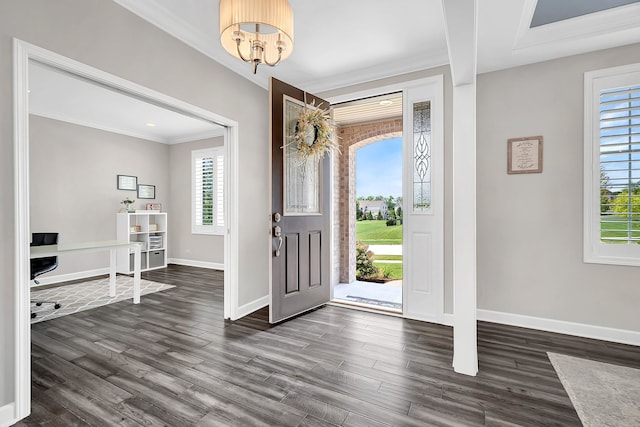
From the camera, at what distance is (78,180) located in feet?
17.7

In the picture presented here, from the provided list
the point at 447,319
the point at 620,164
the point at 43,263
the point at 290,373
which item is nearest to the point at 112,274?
the point at 43,263

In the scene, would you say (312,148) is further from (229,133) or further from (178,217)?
(178,217)

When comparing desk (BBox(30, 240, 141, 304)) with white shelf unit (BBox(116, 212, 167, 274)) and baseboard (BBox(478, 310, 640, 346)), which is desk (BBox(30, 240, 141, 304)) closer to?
white shelf unit (BBox(116, 212, 167, 274))

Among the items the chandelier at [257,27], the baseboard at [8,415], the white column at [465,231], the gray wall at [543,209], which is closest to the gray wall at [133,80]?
the baseboard at [8,415]

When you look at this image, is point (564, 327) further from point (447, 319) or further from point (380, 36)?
point (380, 36)

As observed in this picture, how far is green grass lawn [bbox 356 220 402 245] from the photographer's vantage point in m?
6.45

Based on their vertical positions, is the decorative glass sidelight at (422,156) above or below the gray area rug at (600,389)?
above

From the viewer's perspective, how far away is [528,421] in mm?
1716

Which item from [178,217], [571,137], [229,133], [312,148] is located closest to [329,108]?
[312,148]

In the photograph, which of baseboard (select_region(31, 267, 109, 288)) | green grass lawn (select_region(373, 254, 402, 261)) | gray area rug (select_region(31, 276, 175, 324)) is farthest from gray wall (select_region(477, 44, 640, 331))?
baseboard (select_region(31, 267, 109, 288))

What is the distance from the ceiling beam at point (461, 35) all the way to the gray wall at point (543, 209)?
135 centimetres

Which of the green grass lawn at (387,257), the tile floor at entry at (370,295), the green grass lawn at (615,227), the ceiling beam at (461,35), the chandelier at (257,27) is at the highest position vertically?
the chandelier at (257,27)

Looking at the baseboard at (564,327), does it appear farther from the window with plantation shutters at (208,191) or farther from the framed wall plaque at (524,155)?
the window with plantation shutters at (208,191)

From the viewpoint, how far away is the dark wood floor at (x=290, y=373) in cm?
179
